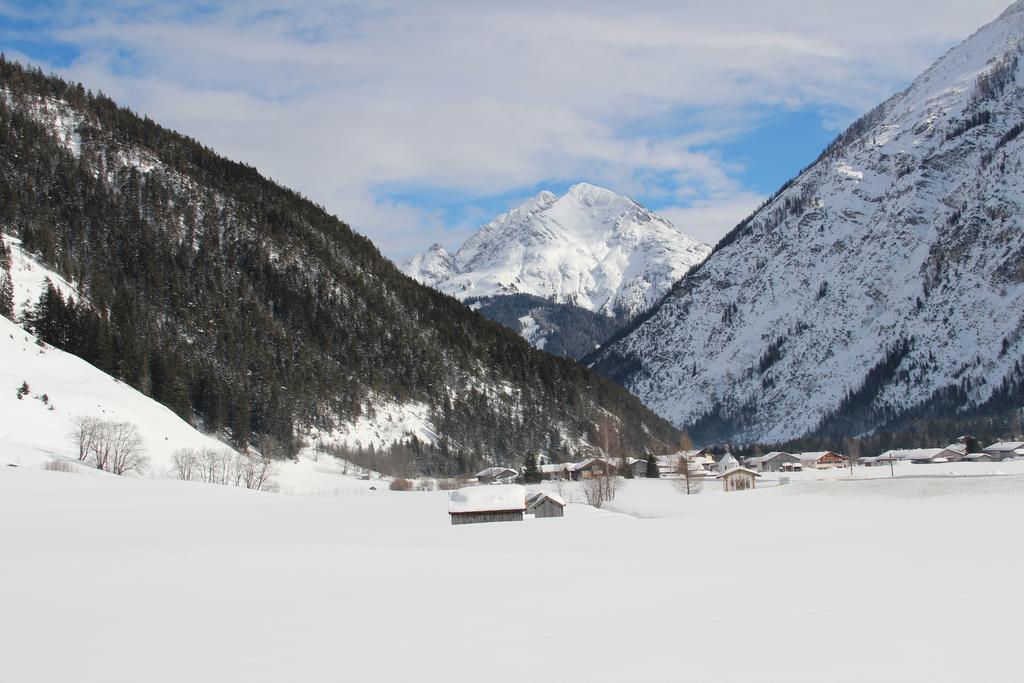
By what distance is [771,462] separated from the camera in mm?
160250

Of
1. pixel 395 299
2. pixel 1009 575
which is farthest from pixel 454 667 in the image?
pixel 395 299

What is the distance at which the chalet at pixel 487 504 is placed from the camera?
63.7 m

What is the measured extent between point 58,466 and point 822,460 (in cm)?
12714

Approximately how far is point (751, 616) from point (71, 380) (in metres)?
88.1

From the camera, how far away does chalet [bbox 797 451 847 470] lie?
155 m

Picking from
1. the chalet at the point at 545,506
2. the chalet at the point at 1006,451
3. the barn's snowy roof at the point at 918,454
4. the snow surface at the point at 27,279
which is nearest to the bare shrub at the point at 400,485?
the chalet at the point at 545,506

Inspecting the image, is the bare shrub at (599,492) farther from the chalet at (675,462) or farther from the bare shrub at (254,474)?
the chalet at (675,462)

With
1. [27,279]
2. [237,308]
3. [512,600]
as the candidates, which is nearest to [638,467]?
[237,308]

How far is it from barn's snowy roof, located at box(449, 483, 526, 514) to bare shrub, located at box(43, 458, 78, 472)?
3417 centimetres

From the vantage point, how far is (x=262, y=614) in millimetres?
25891

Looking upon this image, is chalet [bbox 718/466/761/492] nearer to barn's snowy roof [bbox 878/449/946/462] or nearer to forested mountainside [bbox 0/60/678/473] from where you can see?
barn's snowy roof [bbox 878/449/946/462]

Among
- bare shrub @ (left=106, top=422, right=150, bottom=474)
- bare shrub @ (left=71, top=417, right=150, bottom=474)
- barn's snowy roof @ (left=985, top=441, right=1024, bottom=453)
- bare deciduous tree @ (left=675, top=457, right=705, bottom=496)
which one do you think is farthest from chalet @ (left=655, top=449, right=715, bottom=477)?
bare shrub @ (left=71, top=417, right=150, bottom=474)

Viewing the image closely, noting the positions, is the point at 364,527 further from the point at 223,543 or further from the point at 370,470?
the point at 370,470

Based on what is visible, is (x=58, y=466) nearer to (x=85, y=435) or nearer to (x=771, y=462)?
(x=85, y=435)
